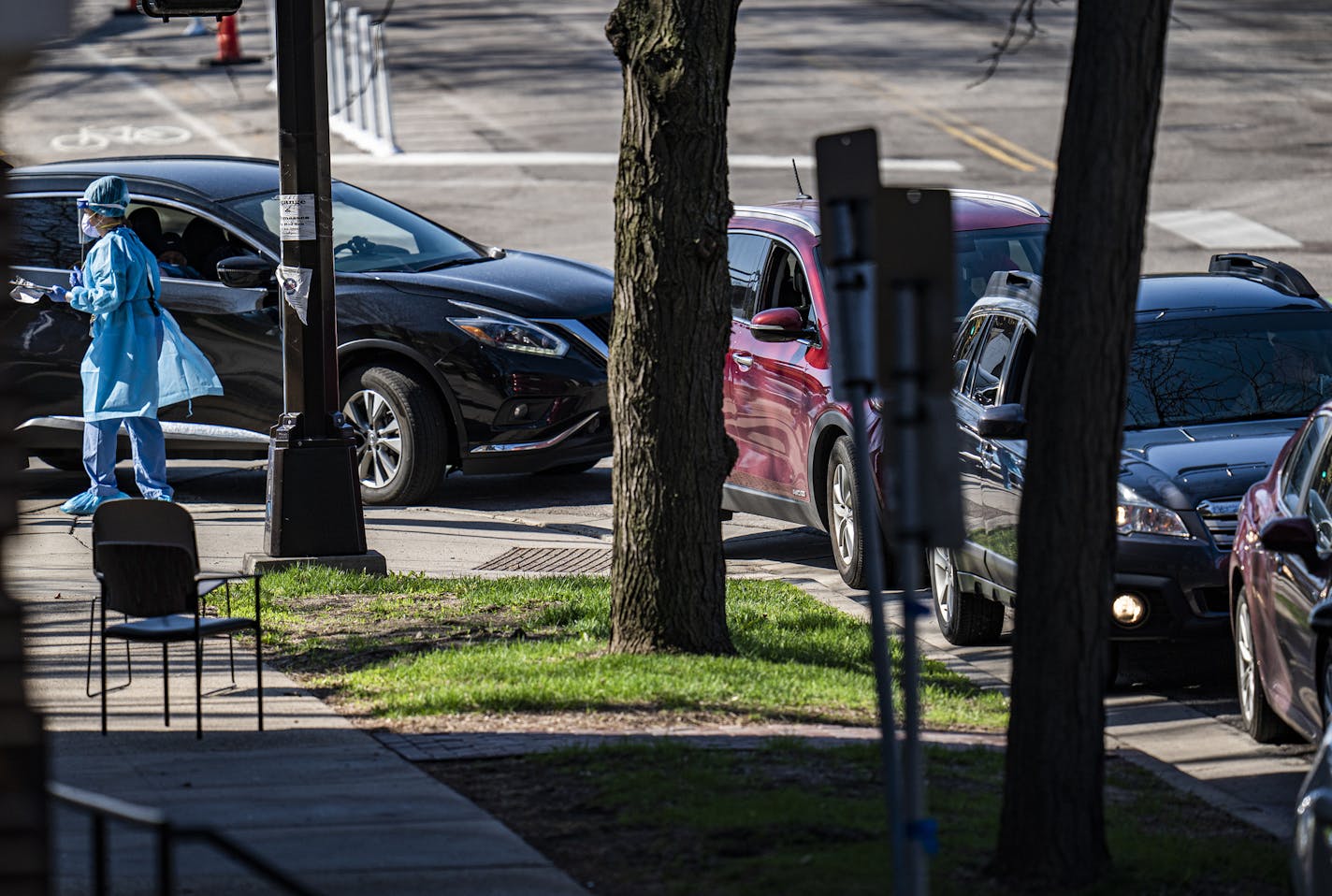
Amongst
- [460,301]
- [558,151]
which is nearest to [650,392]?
[460,301]

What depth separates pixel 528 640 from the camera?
9.58 metres

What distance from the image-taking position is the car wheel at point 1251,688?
8.17 m

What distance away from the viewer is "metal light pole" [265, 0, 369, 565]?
1087cm

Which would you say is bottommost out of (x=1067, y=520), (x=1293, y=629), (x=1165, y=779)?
(x=1165, y=779)

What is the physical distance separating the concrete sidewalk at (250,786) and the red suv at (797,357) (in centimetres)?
351

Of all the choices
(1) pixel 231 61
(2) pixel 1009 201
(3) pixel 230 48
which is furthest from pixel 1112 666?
(3) pixel 230 48

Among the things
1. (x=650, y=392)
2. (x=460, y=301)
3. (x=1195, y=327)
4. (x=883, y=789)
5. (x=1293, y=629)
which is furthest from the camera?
(x=460, y=301)

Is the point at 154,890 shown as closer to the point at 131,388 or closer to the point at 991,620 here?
the point at 991,620

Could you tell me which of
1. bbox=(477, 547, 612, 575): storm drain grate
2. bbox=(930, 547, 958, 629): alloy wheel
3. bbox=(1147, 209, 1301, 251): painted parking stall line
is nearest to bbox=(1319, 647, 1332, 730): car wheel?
bbox=(930, 547, 958, 629): alloy wheel

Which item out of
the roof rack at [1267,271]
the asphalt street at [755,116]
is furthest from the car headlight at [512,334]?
the roof rack at [1267,271]

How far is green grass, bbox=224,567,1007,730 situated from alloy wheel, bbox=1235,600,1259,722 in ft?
3.25

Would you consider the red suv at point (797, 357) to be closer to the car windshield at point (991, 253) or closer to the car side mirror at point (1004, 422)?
the car windshield at point (991, 253)

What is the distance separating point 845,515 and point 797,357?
1027mm

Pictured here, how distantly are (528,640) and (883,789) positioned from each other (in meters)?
2.89
